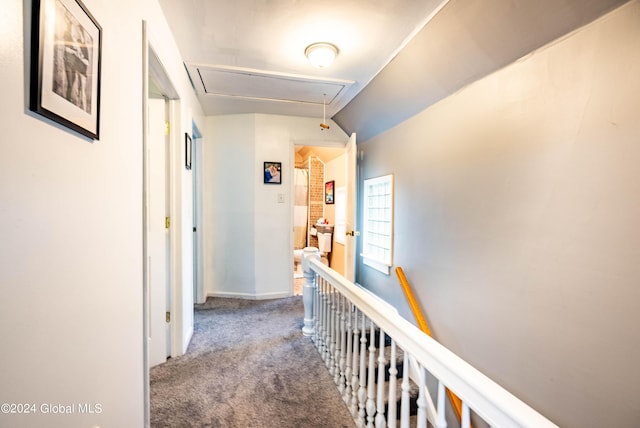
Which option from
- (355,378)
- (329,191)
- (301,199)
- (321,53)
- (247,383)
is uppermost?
(321,53)

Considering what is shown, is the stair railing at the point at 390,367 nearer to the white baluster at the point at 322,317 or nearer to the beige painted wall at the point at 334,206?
the white baluster at the point at 322,317

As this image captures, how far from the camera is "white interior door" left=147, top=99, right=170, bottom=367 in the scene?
6.18 ft

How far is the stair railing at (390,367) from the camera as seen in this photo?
28.0 inches

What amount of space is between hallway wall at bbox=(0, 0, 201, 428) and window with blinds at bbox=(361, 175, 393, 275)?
2.31 meters

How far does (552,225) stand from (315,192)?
5.28 meters

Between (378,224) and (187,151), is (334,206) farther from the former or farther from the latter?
(187,151)

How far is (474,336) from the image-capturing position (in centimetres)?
187

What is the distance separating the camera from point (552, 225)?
141cm

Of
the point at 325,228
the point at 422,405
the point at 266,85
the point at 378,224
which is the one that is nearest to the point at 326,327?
the point at 422,405

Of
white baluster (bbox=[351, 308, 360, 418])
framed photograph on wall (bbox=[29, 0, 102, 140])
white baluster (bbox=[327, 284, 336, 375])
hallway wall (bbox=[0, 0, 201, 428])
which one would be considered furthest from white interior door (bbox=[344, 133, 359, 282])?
framed photograph on wall (bbox=[29, 0, 102, 140])

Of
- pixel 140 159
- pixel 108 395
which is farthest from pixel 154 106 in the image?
pixel 108 395

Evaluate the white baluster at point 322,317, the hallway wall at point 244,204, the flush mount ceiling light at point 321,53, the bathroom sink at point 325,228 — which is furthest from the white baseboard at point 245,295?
the flush mount ceiling light at point 321,53

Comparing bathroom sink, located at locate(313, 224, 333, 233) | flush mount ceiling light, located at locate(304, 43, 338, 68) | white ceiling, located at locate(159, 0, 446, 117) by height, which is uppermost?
white ceiling, located at locate(159, 0, 446, 117)

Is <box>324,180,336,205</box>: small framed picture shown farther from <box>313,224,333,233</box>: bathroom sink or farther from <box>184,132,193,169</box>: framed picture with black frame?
<box>184,132,193,169</box>: framed picture with black frame
